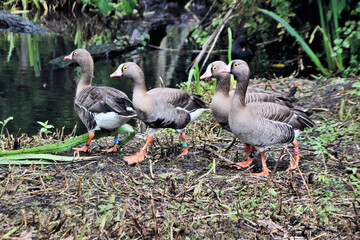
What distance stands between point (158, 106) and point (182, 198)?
57.3 inches

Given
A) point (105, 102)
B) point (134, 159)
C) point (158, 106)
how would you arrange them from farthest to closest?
point (105, 102) < point (158, 106) < point (134, 159)

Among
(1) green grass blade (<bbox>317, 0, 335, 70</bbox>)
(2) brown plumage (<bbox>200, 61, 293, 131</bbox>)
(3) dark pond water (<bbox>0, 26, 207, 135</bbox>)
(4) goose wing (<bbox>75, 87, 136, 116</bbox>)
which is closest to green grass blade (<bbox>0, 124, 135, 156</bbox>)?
(4) goose wing (<bbox>75, 87, 136, 116</bbox>)

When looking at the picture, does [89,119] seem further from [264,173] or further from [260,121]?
[264,173]

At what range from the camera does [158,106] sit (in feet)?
15.9

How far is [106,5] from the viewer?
6.03 m

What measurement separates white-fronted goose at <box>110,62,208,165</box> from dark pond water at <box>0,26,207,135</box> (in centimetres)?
185

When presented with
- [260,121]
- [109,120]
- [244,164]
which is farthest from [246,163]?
[109,120]

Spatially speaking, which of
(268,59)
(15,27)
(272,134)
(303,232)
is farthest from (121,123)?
(15,27)

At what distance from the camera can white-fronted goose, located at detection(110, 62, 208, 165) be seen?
15.6 feet

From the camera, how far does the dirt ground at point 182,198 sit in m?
3.16

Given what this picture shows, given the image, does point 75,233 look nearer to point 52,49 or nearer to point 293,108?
point 293,108

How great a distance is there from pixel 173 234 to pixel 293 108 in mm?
2467

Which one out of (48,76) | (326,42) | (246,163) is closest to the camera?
(246,163)

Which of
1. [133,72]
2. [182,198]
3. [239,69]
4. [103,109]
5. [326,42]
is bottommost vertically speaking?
[182,198]
